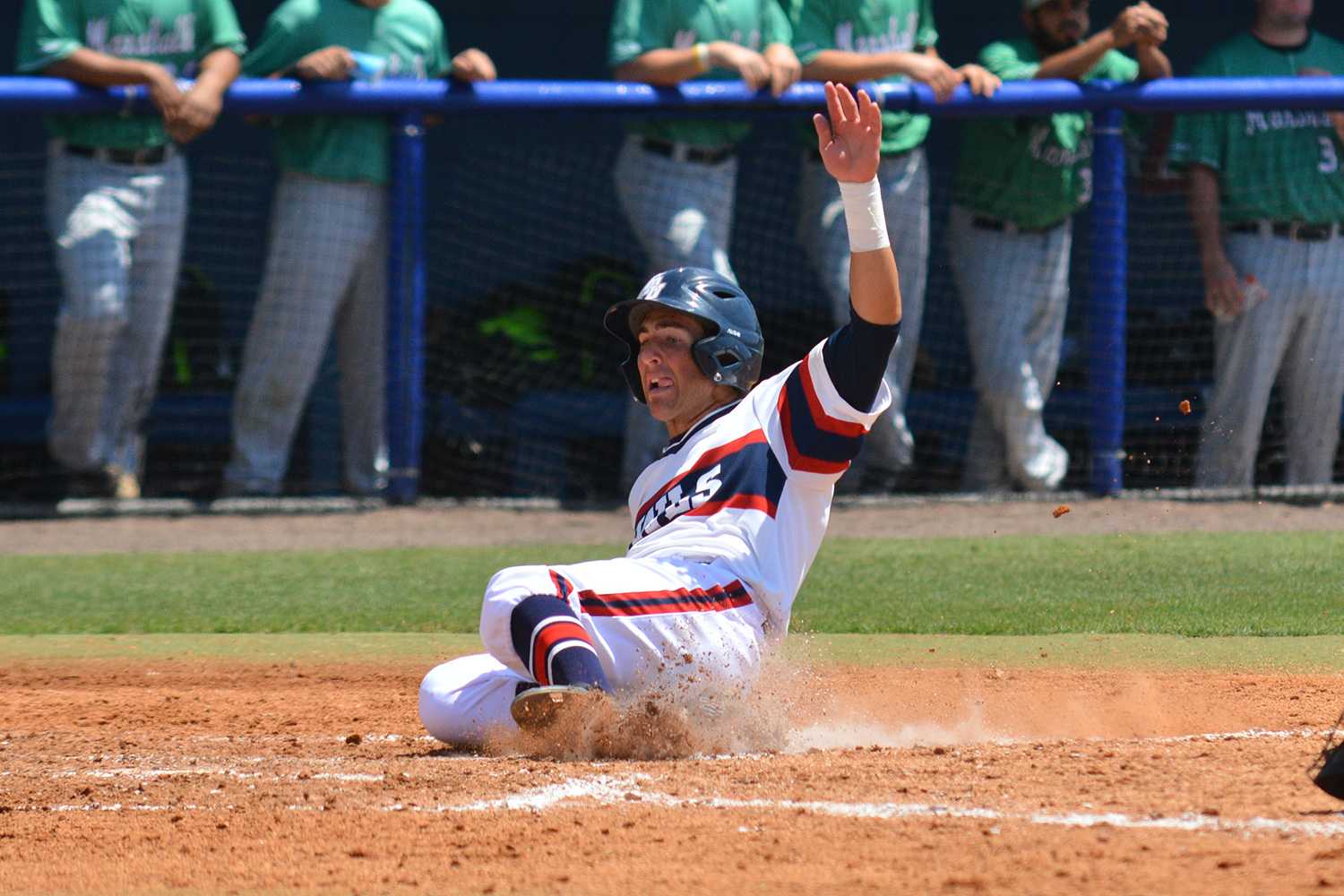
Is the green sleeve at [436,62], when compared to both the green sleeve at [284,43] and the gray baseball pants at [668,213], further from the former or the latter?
the gray baseball pants at [668,213]

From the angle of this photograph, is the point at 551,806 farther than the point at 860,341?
No

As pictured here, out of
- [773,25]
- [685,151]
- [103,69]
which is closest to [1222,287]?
[773,25]

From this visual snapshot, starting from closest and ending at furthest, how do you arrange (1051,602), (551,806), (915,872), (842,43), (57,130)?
(915,872) → (551,806) → (1051,602) → (57,130) → (842,43)

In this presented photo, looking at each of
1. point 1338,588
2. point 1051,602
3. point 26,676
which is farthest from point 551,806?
point 1338,588

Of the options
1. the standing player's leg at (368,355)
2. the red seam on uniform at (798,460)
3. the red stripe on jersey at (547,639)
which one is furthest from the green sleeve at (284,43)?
the red stripe on jersey at (547,639)

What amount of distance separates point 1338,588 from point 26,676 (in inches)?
163

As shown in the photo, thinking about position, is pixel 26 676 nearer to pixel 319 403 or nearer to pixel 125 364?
pixel 125 364

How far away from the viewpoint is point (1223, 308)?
8.08m

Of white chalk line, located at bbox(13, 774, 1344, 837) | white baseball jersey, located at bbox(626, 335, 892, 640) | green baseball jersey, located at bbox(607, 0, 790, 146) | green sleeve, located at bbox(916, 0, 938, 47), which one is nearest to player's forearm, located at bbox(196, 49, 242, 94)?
green baseball jersey, located at bbox(607, 0, 790, 146)

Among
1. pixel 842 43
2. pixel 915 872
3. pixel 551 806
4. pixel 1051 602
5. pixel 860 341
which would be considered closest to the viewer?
pixel 915 872

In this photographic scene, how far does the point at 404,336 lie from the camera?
26.6 ft

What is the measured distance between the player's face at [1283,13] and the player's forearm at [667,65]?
2.54m

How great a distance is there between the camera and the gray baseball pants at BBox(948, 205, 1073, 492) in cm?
811

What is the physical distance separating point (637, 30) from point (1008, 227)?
5.94 feet
